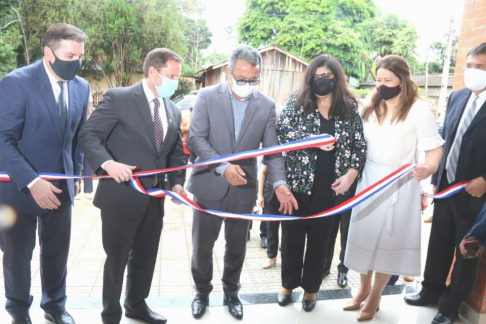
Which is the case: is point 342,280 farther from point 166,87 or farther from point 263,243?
point 166,87

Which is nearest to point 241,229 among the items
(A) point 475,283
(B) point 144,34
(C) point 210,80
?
(A) point 475,283

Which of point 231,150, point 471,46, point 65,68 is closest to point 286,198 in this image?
point 231,150

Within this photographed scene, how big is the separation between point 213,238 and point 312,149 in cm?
94

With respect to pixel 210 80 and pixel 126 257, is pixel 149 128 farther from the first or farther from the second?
pixel 210 80

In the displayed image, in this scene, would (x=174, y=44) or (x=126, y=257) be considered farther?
(x=174, y=44)

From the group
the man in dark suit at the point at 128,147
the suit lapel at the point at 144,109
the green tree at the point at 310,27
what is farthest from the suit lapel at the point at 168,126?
the green tree at the point at 310,27

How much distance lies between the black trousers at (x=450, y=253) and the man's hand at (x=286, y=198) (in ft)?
3.74

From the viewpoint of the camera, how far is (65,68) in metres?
2.25

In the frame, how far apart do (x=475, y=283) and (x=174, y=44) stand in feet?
70.0

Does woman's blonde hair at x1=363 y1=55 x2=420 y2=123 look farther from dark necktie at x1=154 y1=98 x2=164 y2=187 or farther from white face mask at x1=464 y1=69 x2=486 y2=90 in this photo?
dark necktie at x1=154 y1=98 x2=164 y2=187

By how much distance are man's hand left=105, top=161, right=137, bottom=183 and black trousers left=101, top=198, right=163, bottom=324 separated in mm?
272

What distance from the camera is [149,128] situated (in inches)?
89.4

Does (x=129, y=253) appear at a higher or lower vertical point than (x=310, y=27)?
lower

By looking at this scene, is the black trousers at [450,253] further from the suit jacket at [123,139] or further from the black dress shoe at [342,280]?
the suit jacket at [123,139]
